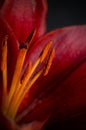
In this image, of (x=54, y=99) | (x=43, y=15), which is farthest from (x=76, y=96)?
(x=43, y=15)

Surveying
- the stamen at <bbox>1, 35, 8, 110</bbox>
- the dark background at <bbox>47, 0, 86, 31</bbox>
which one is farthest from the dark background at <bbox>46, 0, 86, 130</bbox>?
the stamen at <bbox>1, 35, 8, 110</bbox>

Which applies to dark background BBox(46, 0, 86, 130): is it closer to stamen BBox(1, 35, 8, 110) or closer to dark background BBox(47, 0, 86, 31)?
dark background BBox(47, 0, 86, 31)

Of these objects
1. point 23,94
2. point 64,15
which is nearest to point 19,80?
point 23,94

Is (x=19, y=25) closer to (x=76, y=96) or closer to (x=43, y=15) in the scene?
(x=43, y=15)

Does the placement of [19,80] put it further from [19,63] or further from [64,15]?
[64,15]

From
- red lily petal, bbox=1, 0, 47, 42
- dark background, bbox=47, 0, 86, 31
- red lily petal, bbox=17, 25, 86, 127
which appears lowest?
red lily petal, bbox=17, 25, 86, 127

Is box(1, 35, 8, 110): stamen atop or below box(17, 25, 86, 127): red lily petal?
atop

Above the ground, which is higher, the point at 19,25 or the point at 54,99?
the point at 19,25
